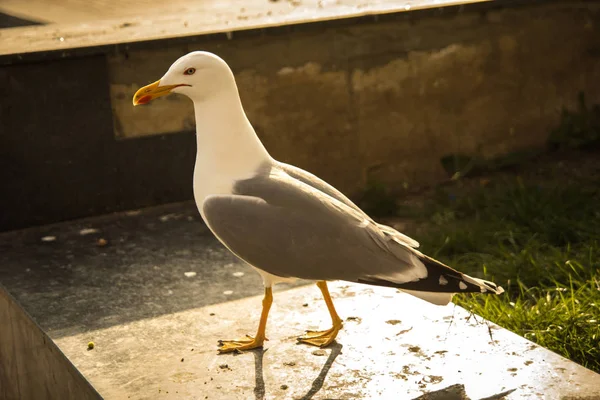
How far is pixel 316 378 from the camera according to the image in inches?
121

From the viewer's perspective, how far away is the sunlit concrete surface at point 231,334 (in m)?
3.02

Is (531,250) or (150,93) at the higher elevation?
(150,93)

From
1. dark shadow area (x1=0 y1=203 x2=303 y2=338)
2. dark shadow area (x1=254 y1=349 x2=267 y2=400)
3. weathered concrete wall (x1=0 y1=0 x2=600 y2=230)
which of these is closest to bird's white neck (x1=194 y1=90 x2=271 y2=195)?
dark shadow area (x1=254 y1=349 x2=267 y2=400)

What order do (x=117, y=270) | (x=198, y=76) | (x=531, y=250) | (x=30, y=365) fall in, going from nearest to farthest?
(x=198, y=76), (x=30, y=365), (x=117, y=270), (x=531, y=250)

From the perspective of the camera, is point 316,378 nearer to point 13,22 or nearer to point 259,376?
point 259,376

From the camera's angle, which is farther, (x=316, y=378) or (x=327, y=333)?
(x=327, y=333)

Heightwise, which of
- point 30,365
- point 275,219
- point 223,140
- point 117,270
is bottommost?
point 30,365

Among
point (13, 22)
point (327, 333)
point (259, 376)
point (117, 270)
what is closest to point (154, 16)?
point (13, 22)

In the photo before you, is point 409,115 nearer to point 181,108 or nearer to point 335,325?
point 181,108

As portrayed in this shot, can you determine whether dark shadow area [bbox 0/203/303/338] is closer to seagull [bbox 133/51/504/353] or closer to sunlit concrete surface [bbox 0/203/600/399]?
sunlit concrete surface [bbox 0/203/600/399]

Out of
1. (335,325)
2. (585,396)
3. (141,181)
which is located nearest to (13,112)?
(141,181)

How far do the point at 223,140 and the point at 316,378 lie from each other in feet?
2.71

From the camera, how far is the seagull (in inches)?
118

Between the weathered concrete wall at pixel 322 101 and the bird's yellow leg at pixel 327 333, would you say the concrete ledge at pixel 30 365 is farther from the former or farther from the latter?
the weathered concrete wall at pixel 322 101
